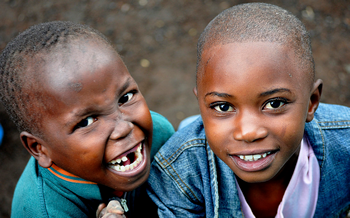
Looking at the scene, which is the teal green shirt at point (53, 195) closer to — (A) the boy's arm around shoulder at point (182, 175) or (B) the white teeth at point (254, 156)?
(A) the boy's arm around shoulder at point (182, 175)

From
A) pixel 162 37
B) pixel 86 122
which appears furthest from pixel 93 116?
pixel 162 37

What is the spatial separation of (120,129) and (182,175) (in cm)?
47

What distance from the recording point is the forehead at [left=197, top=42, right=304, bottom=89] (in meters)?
1.29

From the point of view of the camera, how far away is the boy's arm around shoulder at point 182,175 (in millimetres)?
1799

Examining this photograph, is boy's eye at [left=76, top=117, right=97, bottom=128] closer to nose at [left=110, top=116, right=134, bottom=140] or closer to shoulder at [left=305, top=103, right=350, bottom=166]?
nose at [left=110, top=116, right=134, bottom=140]

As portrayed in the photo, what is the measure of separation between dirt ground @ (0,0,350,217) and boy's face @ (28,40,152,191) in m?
1.68

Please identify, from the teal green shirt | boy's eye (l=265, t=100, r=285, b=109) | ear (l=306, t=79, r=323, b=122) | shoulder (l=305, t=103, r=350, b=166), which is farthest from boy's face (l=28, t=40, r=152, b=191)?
shoulder (l=305, t=103, r=350, b=166)

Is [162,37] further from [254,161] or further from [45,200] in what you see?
[254,161]

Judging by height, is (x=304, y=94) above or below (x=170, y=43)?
above

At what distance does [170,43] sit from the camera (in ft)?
12.7

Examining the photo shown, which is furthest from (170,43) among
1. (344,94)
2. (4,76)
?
(4,76)

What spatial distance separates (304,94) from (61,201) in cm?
139

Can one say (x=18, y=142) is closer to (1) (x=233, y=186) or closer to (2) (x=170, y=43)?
(2) (x=170, y=43)

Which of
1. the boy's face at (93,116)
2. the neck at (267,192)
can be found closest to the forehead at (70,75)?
the boy's face at (93,116)
